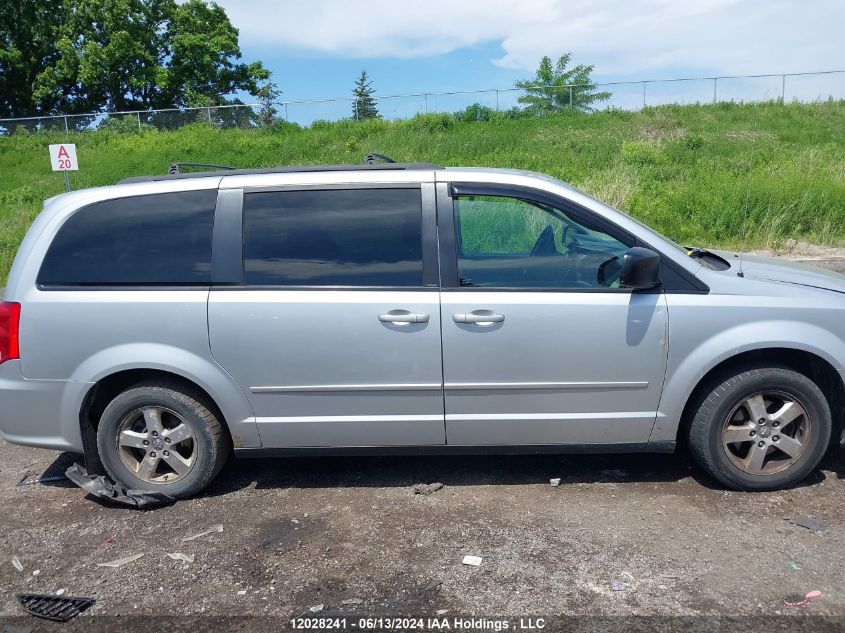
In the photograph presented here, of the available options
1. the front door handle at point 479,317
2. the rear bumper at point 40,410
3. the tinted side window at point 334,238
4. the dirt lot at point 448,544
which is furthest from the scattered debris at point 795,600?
the rear bumper at point 40,410

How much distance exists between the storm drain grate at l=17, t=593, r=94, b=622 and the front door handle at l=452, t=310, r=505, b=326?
228cm

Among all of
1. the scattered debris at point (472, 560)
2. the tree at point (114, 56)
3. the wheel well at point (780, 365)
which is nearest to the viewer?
the scattered debris at point (472, 560)

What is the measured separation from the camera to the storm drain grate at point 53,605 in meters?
3.16

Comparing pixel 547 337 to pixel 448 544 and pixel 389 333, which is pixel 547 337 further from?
pixel 448 544

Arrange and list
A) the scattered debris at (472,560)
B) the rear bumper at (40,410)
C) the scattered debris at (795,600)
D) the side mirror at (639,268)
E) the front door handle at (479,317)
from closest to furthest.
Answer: the scattered debris at (795,600), the scattered debris at (472,560), the side mirror at (639,268), the front door handle at (479,317), the rear bumper at (40,410)

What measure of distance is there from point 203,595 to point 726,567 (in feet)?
8.12

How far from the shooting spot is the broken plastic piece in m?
4.15

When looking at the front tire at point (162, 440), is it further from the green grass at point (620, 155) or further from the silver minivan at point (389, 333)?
the green grass at point (620, 155)

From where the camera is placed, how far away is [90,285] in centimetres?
408

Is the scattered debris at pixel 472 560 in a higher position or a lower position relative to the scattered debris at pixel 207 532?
higher

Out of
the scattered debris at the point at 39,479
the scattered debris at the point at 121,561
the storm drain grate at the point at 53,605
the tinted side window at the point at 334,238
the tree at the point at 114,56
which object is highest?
the tree at the point at 114,56

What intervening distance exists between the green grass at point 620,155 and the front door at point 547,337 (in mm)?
10161

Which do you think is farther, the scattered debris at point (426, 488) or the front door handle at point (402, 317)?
the scattered debris at point (426, 488)

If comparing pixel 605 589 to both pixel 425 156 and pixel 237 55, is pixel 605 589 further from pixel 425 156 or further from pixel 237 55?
pixel 237 55
